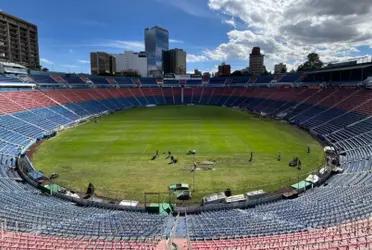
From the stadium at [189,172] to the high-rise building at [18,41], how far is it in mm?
67929

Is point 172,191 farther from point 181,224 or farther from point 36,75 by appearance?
point 36,75

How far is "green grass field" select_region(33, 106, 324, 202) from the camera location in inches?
1180

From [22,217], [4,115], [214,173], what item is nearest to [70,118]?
[4,115]

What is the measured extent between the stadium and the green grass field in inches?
7.5

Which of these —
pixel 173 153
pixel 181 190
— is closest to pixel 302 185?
pixel 181 190

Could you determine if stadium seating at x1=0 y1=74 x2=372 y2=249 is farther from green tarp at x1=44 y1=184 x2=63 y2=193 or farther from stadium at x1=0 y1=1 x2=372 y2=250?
green tarp at x1=44 y1=184 x2=63 y2=193

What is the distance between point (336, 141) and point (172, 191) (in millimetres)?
28430

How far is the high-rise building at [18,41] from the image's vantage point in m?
135

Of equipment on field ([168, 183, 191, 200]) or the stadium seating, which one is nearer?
the stadium seating

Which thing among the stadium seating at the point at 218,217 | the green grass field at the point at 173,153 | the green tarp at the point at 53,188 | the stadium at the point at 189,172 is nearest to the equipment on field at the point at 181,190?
the stadium at the point at 189,172

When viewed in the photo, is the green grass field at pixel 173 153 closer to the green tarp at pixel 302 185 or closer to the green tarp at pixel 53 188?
the green tarp at pixel 302 185

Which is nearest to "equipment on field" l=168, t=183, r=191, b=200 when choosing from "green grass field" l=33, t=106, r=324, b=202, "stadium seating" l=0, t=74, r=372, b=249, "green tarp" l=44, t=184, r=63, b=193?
"green grass field" l=33, t=106, r=324, b=202

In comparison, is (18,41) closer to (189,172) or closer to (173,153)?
(173,153)

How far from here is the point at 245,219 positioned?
66.0ft
